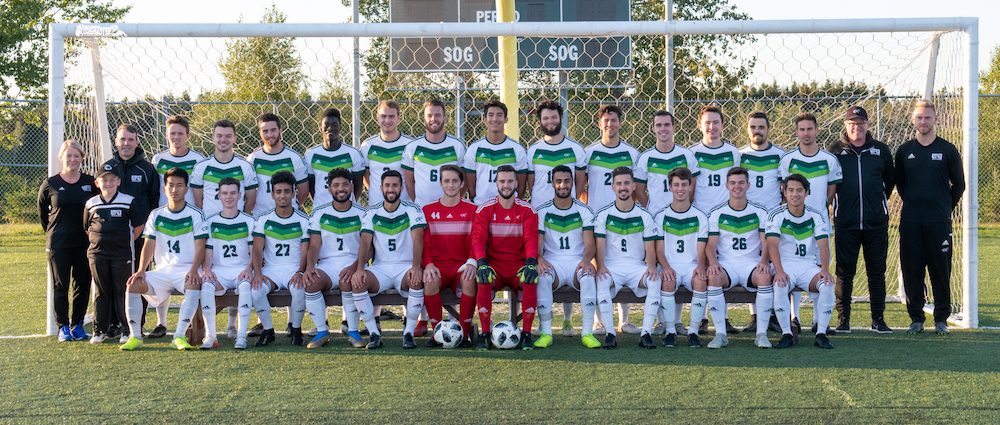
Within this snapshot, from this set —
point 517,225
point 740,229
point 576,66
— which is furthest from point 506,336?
point 576,66

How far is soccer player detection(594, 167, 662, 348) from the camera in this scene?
452cm

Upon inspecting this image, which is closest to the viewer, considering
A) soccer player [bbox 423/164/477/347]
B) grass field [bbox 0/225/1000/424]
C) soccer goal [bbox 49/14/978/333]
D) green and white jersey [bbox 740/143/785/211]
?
grass field [bbox 0/225/1000/424]

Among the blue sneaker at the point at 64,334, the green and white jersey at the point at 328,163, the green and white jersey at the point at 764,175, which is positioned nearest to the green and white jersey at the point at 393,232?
the green and white jersey at the point at 328,163

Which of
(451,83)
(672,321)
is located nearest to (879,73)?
(672,321)

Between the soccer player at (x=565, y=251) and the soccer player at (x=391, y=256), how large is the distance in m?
0.77

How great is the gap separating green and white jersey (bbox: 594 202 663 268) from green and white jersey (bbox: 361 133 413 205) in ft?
4.48

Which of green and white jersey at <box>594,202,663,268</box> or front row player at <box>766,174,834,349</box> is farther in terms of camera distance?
green and white jersey at <box>594,202,663,268</box>

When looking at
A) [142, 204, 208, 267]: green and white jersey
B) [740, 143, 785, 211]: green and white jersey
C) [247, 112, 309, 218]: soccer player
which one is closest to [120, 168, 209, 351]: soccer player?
[142, 204, 208, 267]: green and white jersey

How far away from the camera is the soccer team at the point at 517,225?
14.8ft

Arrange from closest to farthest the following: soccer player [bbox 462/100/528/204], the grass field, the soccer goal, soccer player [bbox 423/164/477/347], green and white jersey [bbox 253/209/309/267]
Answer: the grass field < soccer player [bbox 423/164/477/347] < green and white jersey [bbox 253/209/309/267] < soccer player [bbox 462/100/528/204] < the soccer goal

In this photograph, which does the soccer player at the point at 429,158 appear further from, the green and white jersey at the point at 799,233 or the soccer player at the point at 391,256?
the green and white jersey at the point at 799,233

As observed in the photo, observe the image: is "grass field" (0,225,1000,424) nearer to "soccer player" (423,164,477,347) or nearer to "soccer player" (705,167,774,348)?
"soccer player" (705,167,774,348)

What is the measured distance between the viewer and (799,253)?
15.4 ft

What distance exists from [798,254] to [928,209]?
109 centimetres
